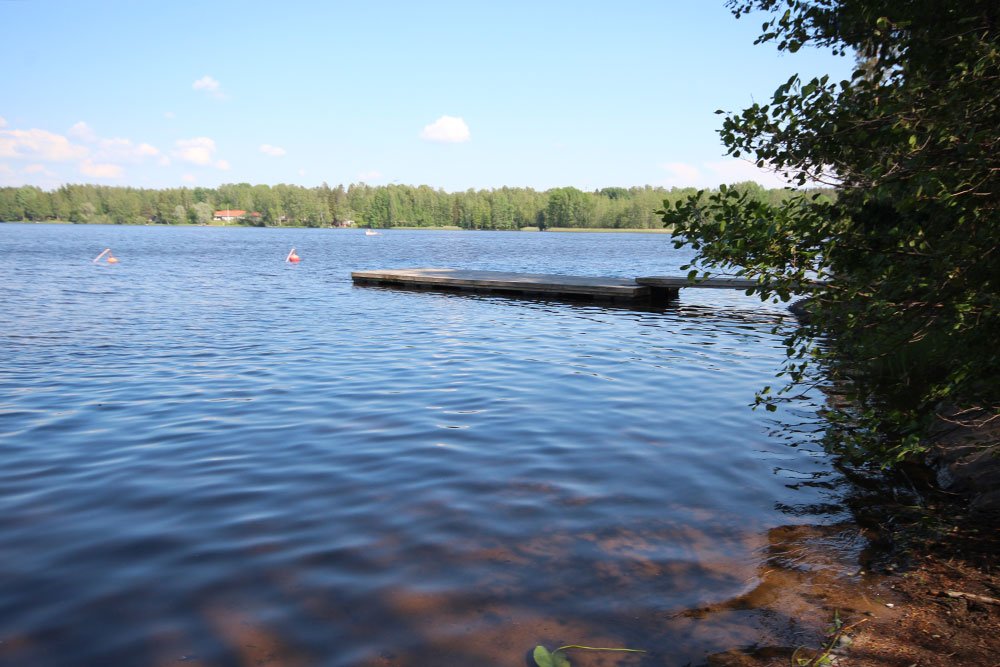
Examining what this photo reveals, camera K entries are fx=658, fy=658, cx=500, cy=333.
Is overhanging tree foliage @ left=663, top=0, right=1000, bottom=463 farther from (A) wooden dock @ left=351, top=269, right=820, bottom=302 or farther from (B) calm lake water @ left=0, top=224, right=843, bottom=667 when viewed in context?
(A) wooden dock @ left=351, top=269, right=820, bottom=302

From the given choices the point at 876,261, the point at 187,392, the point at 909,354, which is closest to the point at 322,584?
the point at 876,261

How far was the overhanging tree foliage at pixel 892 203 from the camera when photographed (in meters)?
4.20

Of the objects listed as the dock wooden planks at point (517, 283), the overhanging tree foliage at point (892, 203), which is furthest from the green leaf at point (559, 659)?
the dock wooden planks at point (517, 283)

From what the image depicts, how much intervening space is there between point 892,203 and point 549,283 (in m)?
21.5

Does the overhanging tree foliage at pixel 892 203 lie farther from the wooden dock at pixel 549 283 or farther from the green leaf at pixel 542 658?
the wooden dock at pixel 549 283

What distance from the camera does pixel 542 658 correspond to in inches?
155

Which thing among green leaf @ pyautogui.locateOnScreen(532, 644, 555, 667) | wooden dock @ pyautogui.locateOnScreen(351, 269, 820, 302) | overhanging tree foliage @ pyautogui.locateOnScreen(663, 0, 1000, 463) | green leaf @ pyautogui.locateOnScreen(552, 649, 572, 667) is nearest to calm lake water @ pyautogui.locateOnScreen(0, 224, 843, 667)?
green leaf @ pyautogui.locateOnScreen(552, 649, 572, 667)

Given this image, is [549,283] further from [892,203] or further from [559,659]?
[559,659]

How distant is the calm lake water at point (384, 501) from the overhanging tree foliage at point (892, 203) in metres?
2.15

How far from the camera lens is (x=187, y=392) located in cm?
1112

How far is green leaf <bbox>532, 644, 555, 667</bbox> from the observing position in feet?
12.8

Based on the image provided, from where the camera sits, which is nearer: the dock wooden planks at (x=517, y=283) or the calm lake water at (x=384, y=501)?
the calm lake water at (x=384, y=501)

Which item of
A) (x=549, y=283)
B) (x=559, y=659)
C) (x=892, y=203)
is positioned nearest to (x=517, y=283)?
(x=549, y=283)

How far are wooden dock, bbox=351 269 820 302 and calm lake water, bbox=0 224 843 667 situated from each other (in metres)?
9.60
